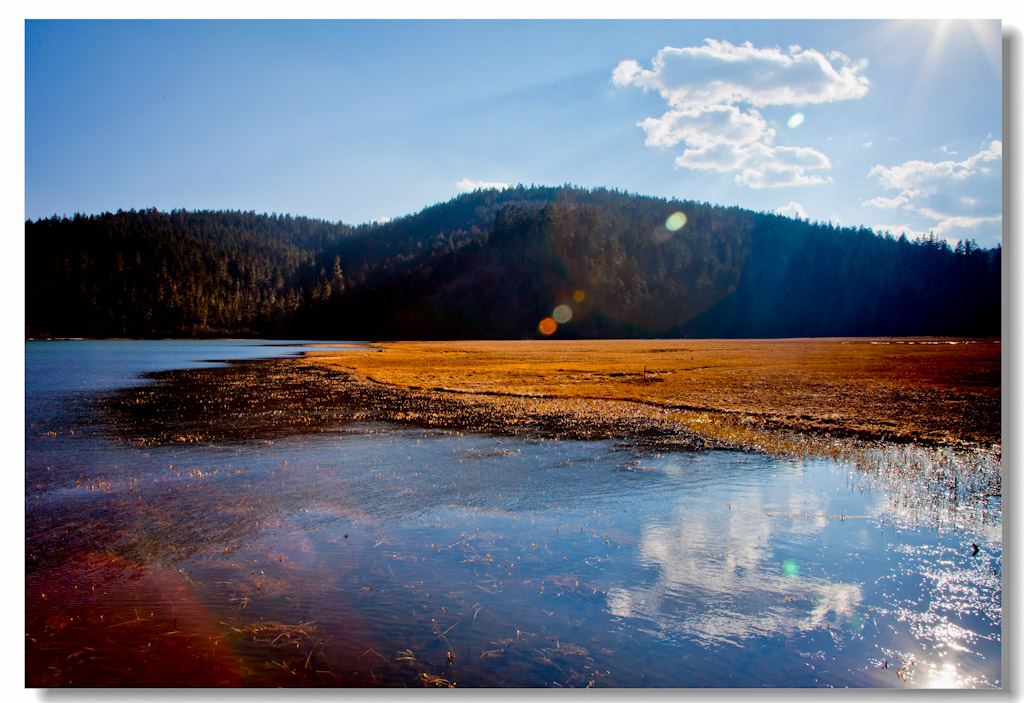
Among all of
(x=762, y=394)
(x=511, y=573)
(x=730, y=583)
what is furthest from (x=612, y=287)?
(x=511, y=573)

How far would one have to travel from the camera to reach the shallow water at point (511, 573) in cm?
745

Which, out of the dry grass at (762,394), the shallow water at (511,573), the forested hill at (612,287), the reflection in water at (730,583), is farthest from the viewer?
the forested hill at (612,287)

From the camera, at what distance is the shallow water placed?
293 inches

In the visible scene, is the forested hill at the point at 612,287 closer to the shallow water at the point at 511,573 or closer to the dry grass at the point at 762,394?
the dry grass at the point at 762,394

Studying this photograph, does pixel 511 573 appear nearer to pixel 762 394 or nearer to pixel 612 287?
pixel 762 394

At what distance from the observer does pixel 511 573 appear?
982 centimetres

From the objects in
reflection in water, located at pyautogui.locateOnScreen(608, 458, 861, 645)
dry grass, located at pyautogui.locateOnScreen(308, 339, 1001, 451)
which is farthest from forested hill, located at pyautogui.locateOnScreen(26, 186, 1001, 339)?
reflection in water, located at pyautogui.locateOnScreen(608, 458, 861, 645)

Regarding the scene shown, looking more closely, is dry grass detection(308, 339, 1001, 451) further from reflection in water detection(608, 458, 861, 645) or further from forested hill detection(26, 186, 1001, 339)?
forested hill detection(26, 186, 1001, 339)

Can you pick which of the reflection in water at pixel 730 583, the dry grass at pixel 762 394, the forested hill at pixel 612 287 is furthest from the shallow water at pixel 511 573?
the forested hill at pixel 612 287

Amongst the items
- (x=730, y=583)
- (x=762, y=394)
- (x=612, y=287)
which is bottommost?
(x=730, y=583)

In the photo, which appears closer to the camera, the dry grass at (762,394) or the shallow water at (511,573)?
the shallow water at (511,573)

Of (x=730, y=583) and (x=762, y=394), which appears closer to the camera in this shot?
(x=730, y=583)

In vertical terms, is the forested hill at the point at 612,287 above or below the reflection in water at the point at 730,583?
above

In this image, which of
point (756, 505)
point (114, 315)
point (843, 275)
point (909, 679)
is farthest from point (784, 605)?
point (843, 275)
